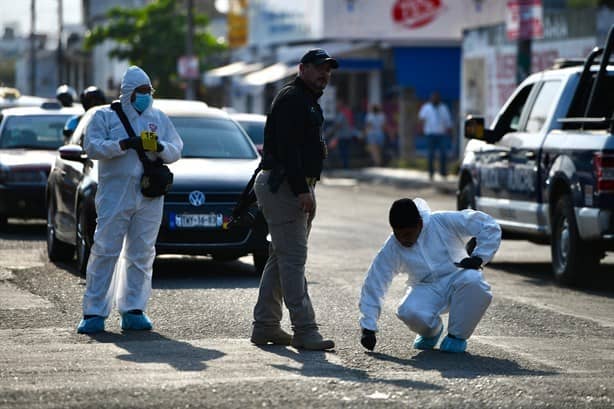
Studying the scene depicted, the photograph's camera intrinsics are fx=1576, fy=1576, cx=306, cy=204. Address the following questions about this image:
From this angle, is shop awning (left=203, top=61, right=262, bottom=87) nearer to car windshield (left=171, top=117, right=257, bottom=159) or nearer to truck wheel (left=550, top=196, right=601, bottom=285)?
car windshield (left=171, top=117, right=257, bottom=159)

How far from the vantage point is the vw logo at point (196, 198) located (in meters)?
13.8

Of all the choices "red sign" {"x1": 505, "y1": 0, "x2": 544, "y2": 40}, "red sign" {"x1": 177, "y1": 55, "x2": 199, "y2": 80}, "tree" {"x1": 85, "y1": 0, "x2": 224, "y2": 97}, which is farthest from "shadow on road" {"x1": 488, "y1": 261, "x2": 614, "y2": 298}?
"tree" {"x1": 85, "y1": 0, "x2": 224, "y2": 97}

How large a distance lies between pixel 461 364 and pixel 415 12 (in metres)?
40.8

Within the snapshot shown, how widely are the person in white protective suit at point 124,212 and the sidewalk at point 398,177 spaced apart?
20.1 meters

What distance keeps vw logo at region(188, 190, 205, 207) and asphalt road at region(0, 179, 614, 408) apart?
2.20 feet

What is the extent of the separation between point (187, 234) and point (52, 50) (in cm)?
9439

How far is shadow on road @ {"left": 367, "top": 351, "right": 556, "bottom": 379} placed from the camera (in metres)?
8.34

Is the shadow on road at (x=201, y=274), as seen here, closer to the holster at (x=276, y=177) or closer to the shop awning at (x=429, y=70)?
the holster at (x=276, y=177)

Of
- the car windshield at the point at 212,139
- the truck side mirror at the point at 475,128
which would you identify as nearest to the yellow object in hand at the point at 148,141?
the car windshield at the point at 212,139

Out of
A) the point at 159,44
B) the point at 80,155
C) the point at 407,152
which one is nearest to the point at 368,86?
the point at 407,152

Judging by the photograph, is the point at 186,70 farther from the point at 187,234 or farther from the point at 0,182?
the point at 187,234

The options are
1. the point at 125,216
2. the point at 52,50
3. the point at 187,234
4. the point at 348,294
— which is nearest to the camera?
the point at 125,216

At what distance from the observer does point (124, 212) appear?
10.3 meters

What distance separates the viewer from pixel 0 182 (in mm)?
19062
